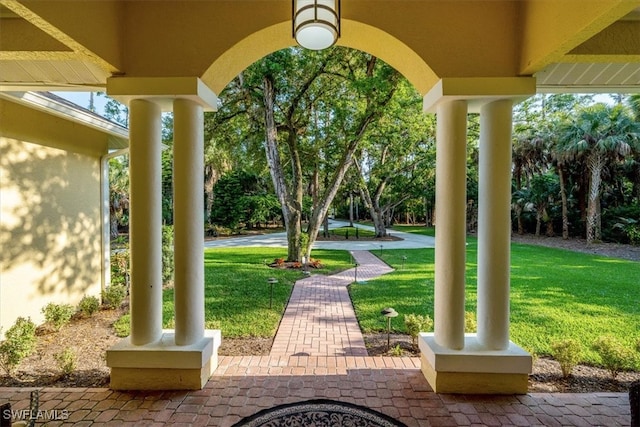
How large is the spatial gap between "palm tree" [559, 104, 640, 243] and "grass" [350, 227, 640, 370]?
5.46 meters

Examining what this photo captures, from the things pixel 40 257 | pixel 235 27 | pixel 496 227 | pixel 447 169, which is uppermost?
pixel 235 27

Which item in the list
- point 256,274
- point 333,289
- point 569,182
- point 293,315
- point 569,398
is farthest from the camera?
point 569,182

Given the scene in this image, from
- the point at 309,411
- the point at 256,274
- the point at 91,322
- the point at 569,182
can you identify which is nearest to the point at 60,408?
the point at 309,411

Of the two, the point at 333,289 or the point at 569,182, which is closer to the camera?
the point at 333,289

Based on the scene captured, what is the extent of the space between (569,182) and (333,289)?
1748cm

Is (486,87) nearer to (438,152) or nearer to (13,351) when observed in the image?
(438,152)

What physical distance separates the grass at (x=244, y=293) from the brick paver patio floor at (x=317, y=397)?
148 centimetres

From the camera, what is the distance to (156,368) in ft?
10.3

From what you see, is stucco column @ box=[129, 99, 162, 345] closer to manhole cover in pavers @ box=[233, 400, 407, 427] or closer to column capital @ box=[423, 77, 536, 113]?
manhole cover in pavers @ box=[233, 400, 407, 427]

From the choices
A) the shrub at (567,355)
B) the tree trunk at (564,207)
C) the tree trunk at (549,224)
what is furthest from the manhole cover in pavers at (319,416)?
the tree trunk at (549,224)

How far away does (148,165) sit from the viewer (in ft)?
10.7

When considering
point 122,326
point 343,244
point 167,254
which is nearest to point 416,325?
point 122,326

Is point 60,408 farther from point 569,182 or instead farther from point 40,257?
point 569,182

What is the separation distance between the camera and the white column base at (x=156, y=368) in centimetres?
313
